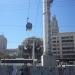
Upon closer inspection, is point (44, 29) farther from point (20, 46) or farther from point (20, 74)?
point (20, 46)

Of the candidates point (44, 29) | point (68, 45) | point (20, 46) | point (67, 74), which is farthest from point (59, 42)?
point (67, 74)

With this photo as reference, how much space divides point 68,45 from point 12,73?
114 meters

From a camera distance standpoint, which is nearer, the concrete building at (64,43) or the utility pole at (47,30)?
the utility pole at (47,30)

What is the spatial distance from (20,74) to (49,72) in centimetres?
328

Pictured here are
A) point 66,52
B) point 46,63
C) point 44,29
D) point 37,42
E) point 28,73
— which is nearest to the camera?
point 28,73

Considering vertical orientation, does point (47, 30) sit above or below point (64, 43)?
below

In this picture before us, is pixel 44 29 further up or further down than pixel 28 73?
further up

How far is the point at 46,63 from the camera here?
32531 mm

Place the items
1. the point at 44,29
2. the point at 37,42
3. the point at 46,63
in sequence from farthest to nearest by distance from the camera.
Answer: the point at 37,42 → the point at 44,29 → the point at 46,63

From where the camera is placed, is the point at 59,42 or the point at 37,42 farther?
the point at 59,42

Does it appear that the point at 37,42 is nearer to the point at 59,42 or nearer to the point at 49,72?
the point at 59,42

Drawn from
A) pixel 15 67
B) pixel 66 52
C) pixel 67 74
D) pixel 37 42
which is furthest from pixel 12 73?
pixel 66 52

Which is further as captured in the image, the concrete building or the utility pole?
the concrete building

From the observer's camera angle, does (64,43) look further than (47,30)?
Yes
